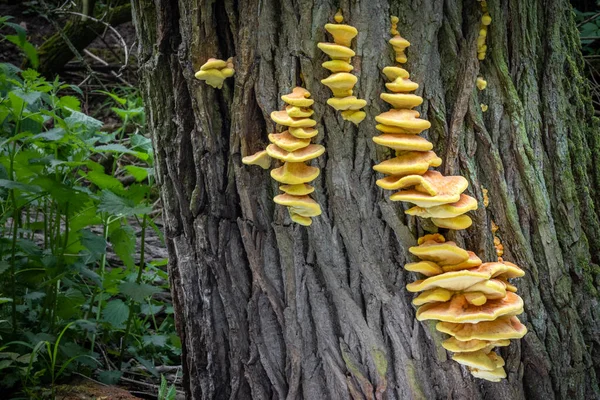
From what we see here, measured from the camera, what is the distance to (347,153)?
2.17 metres

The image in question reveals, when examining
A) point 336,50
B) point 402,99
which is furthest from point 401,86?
point 336,50

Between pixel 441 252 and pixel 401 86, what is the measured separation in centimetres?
63

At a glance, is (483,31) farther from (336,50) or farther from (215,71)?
(215,71)

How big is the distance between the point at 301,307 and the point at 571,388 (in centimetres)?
130

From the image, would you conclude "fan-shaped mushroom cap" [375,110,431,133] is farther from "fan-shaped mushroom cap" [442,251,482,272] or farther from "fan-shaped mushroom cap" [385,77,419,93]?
"fan-shaped mushroom cap" [442,251,482,272]

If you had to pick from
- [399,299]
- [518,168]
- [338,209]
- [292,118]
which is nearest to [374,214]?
[338,209]

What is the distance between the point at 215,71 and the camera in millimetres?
2174

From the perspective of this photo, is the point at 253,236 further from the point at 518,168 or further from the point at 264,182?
the point at 518,168

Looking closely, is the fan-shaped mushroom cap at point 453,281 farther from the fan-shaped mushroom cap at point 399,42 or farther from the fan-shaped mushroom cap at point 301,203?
the fan-shaped mushroom cap at point 399,42

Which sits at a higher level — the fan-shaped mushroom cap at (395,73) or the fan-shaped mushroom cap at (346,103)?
the fan-shaped mushroom cap at (395,73)

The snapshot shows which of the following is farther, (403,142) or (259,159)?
(259,159)

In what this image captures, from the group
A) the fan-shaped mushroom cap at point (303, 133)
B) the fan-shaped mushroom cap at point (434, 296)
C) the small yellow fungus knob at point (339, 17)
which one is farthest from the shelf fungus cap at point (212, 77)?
the fan-shaped mushroom cap at point (434, 296)

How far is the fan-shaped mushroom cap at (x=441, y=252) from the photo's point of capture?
1978 millimetres

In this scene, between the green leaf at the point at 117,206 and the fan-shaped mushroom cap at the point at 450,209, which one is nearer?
the fan-shaped mushroom cap at the point at 450,209
